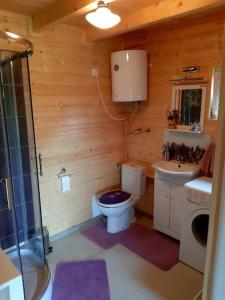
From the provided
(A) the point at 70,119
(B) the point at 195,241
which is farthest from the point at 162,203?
(A) the point at 70,119

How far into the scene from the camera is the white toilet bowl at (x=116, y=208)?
2.78 meters

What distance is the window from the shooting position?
7.86ft

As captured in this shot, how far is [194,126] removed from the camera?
8.61 feet

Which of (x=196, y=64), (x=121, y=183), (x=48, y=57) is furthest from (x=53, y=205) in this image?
(x=196, y=64)

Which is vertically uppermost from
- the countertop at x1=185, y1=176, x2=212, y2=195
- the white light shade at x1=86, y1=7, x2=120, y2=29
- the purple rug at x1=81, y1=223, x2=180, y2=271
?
the white light shade at x1=86, y1=7, x2=120, y2=29

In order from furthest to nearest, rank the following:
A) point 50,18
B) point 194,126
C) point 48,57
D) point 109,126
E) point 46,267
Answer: point 109,126 < point 194,126 < point 48,57 < point 46,267 < point 50,18

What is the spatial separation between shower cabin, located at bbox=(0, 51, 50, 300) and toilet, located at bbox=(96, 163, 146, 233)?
0.81 m

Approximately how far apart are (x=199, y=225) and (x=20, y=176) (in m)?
1.86

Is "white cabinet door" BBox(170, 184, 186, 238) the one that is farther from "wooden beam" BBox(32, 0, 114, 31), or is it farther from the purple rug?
"wooden beam" BBox(32, 0, 114, 31)

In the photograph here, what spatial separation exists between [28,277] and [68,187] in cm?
101

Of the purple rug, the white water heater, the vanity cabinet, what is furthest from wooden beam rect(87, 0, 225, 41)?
the purple rug

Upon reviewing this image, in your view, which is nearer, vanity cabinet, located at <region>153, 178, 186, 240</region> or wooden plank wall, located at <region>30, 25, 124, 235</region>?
wooden plank wall, located at <region>30, 25, 124, 235</region>

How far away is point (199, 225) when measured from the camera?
92.6 inches

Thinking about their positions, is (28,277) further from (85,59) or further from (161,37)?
(161,37)
